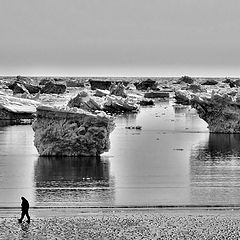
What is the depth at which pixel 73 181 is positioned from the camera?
2803 centimetres

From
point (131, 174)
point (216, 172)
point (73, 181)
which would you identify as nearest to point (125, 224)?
point (73, 181)

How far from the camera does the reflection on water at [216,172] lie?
2456cm

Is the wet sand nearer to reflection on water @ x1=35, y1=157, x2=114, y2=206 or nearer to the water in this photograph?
the water

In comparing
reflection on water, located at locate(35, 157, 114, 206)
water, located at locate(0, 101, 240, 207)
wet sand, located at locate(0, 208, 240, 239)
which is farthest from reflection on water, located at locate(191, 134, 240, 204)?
reflection on water, located at locate(35, 157, 114, 206)

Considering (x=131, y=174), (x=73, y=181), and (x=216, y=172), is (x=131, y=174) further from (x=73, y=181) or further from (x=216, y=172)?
(x=216, y=172)

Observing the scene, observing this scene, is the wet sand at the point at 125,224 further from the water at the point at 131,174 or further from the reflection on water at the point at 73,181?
the reflection on water at the point at 73,181

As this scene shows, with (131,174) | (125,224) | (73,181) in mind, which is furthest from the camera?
(131,174)

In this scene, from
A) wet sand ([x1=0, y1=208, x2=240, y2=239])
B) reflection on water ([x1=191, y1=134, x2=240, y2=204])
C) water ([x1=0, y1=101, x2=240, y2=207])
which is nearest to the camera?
wet sand ([x1=0, y1=208, x2=240, y2=239])

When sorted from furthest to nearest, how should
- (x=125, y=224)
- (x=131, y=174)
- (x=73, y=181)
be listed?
(x=131, y=174)
(x=73, y=181)
(x=125, y=224)

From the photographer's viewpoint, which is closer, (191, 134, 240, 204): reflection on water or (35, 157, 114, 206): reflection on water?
(35, 157, 114, 206): reflection on water

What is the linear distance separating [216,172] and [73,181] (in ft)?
23.7

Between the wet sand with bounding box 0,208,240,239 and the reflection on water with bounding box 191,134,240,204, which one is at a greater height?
the reflection on water with bounding box 191,134,240,204

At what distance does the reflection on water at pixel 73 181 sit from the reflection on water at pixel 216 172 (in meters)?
3.86

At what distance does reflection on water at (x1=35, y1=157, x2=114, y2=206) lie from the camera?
23981 millimetres
